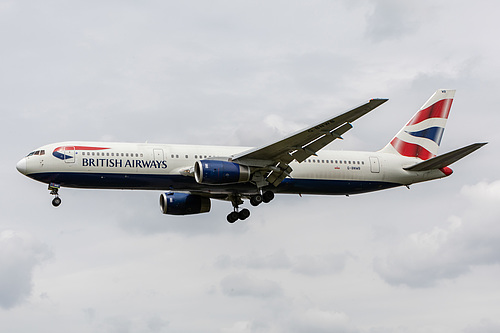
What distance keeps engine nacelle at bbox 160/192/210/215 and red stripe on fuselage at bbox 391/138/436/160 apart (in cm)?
1348

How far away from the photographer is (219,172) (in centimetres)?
4847

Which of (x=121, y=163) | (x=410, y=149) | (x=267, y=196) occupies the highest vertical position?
(x=410, y=149)

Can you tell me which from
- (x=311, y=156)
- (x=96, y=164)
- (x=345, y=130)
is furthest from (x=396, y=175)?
(x=96, y=164)

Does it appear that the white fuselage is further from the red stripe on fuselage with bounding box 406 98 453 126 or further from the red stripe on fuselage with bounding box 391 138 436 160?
the red stripe on fuselage with bounding box 406 98 453 126

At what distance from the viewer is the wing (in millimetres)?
45594

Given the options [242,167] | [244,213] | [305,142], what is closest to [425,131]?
[305,142]

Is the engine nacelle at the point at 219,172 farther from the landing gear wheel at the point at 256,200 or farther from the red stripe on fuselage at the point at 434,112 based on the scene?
the red stripe on fuselage at the point at 434,112

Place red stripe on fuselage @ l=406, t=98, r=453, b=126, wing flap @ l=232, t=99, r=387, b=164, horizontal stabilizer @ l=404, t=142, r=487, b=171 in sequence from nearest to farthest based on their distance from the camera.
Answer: wing flap @ l=232, t=99, r=387, b=164, horizontal stabilizer @ l=404, t=142, r=487, b=171, red stripe on fuselage @ l=406, t=98, r=453, b=126

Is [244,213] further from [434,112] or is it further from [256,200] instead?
[434,112]

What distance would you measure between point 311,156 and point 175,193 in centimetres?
1022

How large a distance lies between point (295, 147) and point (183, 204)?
38.8ft

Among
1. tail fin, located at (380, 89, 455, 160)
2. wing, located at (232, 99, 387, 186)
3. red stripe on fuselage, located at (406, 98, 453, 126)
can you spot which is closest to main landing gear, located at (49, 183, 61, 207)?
wing, located at (232, 99, 387, 186)

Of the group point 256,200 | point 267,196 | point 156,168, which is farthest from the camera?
point 256,200

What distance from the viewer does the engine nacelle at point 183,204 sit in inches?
2251
